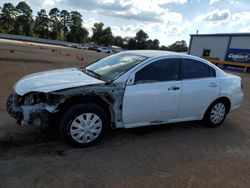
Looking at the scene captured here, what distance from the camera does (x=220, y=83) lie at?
216 inches

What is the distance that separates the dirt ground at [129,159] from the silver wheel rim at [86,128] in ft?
0.60

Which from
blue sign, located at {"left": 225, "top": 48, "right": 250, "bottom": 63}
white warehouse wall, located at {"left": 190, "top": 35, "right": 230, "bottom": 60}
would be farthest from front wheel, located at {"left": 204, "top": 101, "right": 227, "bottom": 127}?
white warehouse wall, located at {"left": 190, "top": 35, "right": 230, "bottom": 60}

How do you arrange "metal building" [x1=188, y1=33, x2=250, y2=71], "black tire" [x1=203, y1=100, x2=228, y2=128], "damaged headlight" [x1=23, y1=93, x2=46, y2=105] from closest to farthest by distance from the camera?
1. "damaged headlight" [x1=23, y1=93, x2=46, y2=105]
2. "black tire" [x1=203, y1=100, x2=228, y2=128]
3. "metal building" [x1=188, y1=33, x2=250, y2=71]

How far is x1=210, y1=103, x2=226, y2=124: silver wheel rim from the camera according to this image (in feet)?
18.2

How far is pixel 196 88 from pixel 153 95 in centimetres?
109

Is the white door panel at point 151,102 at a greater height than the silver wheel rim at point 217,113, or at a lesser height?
greater

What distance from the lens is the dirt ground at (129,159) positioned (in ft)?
10.8

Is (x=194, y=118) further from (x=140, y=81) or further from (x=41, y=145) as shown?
(x=41, y=145)

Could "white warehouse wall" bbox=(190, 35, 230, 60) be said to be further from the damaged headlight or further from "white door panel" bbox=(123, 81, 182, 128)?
the damaged headlight

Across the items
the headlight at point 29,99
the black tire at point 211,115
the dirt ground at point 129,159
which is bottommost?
the dirt ground at point 129,159

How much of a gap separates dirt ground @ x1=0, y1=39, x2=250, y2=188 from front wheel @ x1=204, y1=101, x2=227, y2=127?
32 cm

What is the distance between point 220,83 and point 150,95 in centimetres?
193

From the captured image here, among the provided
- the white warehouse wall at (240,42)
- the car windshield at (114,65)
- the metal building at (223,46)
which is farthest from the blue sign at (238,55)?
the car windshield at (114,65)

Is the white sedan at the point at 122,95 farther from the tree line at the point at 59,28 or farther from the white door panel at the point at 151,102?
the tree line at the point at 59,28
